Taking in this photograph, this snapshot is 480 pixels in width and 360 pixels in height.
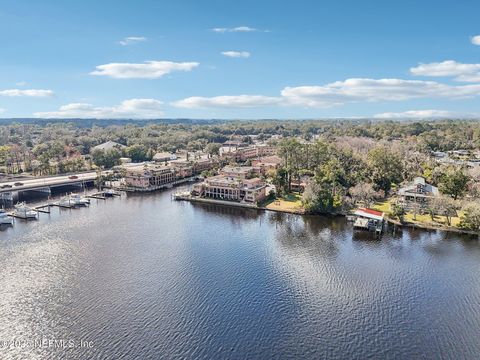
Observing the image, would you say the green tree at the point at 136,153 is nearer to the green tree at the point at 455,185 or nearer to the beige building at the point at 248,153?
the beige building at the point at 248,153

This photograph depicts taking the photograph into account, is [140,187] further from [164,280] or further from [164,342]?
[164,342]

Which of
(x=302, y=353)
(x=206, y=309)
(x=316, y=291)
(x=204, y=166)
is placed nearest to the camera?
(x=302, y=353)

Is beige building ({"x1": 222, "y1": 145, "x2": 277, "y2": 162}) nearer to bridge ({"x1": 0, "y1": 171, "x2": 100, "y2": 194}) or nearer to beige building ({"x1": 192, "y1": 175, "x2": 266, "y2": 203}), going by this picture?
beige building ({"x1": 192, "y1": 175, "x2": 266, "y2": 203})

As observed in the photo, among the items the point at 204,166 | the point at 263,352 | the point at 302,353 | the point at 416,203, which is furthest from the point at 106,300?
the point at 204,166

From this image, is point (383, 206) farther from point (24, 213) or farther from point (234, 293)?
point (24, 213)

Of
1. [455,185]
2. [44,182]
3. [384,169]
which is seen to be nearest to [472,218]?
[455,185]

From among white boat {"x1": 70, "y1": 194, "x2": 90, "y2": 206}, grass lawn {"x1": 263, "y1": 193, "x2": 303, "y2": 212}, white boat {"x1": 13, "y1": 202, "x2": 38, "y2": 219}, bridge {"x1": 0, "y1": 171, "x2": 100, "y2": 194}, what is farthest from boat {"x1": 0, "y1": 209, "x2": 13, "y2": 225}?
grass lawn {"x1": 263, "y1": 193, "x2": 303, "y2": 212}
